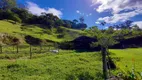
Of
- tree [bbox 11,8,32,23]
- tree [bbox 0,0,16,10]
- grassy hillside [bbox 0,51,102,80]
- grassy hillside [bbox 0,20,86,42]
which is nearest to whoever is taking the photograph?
grassy hillside [bbox 0,51,102,80]

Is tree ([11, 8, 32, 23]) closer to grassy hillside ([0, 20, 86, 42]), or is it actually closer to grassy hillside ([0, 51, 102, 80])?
grassy hillside ([0, 20, 86, 42])

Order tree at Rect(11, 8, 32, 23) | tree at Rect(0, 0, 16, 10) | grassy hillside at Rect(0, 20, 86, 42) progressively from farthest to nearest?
tree at Rect(0, 0, 16, 10) < tree at Rect(11, 8, 32, 23) < grassy hillside at Rect(0, 20, 86, 42)

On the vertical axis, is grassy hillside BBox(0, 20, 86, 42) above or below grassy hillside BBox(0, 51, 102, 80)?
above

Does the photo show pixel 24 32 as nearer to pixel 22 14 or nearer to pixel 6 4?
pixel 22 14

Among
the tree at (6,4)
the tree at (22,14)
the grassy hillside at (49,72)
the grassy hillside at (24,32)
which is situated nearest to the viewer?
the grassy hillside at (49,72)

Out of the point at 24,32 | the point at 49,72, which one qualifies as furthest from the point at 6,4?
the point at 49,72

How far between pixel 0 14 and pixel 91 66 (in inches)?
2486

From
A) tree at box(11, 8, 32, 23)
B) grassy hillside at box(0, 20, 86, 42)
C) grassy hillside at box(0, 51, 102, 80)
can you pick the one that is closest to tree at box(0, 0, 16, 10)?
tree at box(11, 8, 32, 23)

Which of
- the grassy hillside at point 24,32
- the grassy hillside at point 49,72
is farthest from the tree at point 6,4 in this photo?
the grassy hillside at point 49,72

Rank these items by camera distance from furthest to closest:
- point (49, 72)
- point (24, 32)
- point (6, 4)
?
point (6, 4)
point (24, 32)
point (49, 72)

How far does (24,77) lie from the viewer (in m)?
17.3

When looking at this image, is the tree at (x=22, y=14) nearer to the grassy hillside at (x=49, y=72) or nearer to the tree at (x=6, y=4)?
the tree at (x=6, y=4)

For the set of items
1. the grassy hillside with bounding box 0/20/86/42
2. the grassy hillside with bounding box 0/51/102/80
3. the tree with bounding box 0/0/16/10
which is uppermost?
the tree with bounding box 0/0/16/10

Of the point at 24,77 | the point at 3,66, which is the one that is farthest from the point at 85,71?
the point at 3,66
